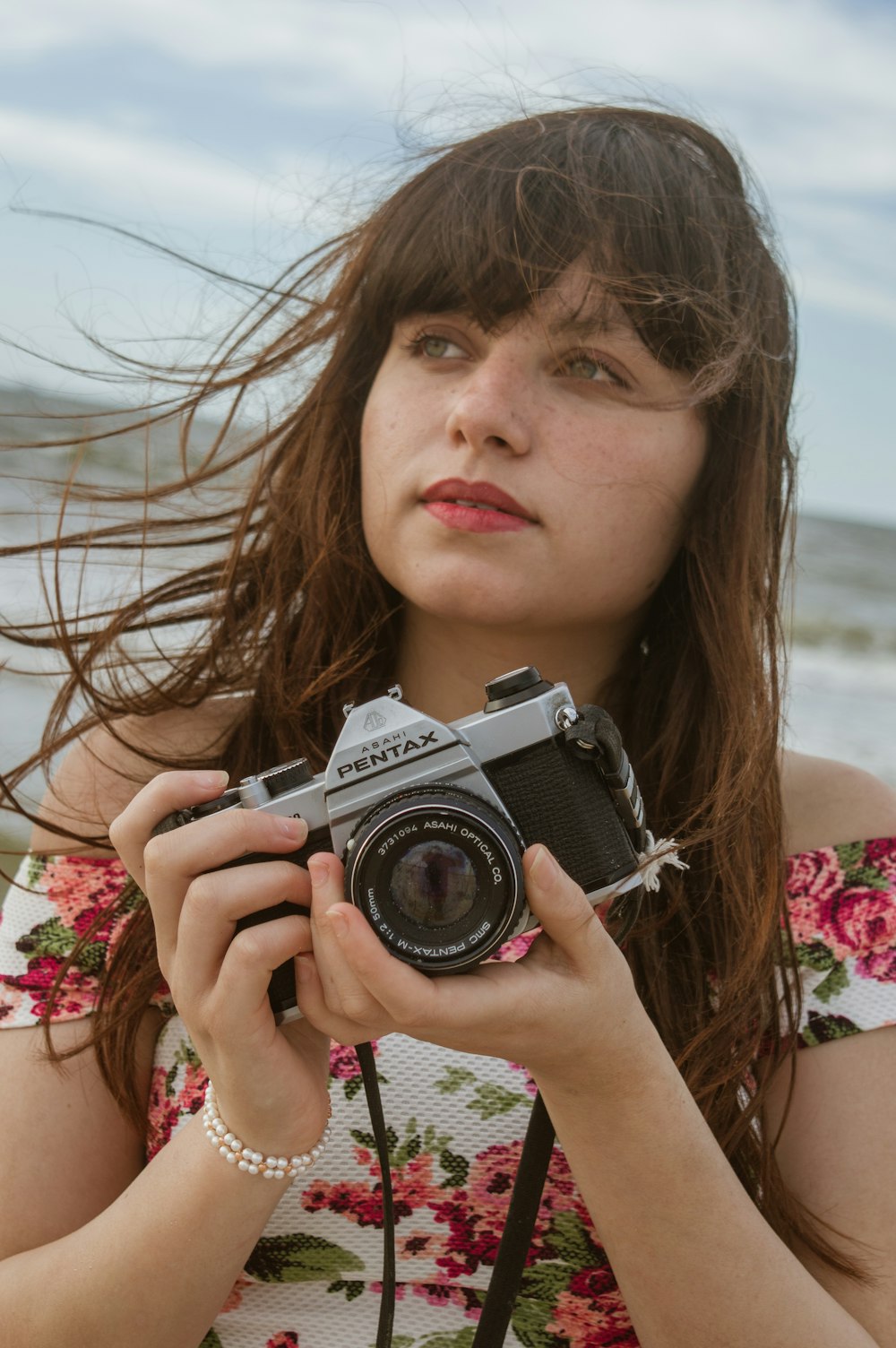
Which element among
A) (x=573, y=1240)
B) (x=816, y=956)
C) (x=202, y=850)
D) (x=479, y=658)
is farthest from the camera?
(x=479, y=658)

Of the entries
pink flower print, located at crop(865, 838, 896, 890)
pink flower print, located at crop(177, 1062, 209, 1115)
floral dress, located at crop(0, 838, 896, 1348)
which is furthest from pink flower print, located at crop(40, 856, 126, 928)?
pink flower print, located at crop(865, 838, 896, 890)

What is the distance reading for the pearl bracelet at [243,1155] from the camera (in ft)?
4.04

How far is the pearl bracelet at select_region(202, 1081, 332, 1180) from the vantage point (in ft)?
4.04

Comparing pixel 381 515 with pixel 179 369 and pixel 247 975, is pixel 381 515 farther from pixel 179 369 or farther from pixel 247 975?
pixel 247 975

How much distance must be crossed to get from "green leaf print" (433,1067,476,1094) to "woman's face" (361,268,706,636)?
1.71 ft

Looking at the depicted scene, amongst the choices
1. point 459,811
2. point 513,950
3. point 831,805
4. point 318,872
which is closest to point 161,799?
point 318,872

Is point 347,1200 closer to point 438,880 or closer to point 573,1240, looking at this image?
point 573,1240

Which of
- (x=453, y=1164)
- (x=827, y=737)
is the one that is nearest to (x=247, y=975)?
(x=453, y=1164)

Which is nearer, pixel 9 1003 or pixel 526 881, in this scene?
pixel 526 881

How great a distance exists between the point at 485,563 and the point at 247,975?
1.81 ft

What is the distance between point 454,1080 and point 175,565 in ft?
3.17

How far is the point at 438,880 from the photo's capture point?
1107mm

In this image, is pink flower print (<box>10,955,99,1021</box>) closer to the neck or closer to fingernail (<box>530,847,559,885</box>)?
the neck

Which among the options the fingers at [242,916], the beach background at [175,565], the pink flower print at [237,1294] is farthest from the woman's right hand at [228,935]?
the beach background at [175,565]
